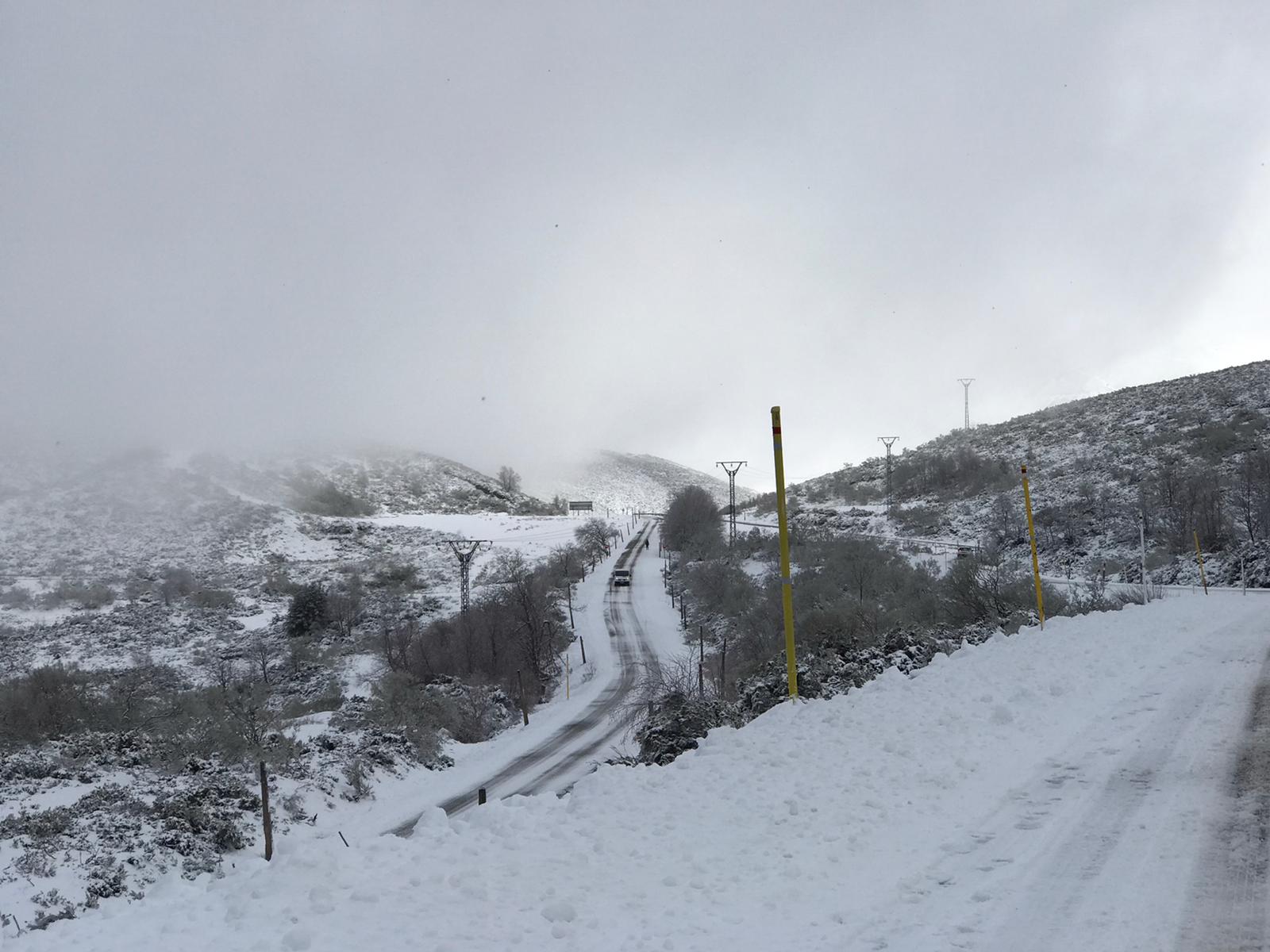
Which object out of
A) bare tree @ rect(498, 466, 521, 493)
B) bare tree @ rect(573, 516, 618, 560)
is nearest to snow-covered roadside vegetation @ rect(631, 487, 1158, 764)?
bare tree @ rect(573, 516, 618, 560)

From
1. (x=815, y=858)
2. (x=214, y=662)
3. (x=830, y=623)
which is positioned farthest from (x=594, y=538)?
(x=815, y=858)

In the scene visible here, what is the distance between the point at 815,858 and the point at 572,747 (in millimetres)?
20563

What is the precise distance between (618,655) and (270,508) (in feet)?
175

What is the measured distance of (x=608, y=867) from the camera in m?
6.83

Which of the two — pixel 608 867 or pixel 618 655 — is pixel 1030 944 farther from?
pixel 618 655

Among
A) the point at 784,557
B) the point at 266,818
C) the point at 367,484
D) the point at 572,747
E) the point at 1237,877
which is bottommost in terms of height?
the point at 572,747

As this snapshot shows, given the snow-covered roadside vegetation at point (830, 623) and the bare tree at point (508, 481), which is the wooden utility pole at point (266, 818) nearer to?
the snow-covered roadside vegetation at point (830, 623)

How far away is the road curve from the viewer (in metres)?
20.8

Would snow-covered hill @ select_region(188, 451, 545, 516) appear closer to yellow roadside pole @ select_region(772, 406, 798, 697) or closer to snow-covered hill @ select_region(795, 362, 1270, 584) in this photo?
snow-covered hill @ select_region(795, 362, 1270, 584)

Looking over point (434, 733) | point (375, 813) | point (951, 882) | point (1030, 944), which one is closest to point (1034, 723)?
point (951, 882)

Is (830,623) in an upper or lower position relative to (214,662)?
upper

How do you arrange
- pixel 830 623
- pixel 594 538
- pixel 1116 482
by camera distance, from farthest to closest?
pixel 594 538, pixel 1116 482, pixel 830 623

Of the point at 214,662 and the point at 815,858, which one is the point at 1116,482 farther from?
the point at 214,662

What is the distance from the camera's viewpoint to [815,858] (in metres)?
6.73
